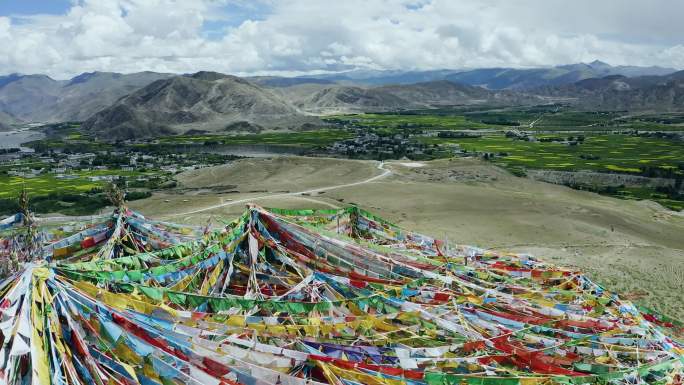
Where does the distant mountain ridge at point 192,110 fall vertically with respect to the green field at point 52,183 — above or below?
above

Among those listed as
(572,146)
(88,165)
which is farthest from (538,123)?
(88,165)

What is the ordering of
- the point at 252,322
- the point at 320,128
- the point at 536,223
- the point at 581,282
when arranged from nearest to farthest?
1. the point at 252,322
2. the point at 581,282
3. the point at 536,223
4. the point at 320,128

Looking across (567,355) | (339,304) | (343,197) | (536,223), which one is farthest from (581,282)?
(343,197)

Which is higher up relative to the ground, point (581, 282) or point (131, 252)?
point (131, 252)

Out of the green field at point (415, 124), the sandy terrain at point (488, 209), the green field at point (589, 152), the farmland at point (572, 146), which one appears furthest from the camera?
the green field at point (415, 124)

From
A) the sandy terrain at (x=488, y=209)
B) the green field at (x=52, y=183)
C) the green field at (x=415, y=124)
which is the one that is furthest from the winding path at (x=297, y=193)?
the green field at (x=415, y=124)

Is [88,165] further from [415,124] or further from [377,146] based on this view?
[415,124]

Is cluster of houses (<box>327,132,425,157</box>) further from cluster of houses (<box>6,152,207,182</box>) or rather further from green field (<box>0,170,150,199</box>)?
green field (<box>0,170,150,199</box>)

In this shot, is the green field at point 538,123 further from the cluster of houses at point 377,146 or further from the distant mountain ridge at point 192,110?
the distant mountain ridge at point 192,110

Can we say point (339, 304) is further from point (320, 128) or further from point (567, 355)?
point (320, 128)
